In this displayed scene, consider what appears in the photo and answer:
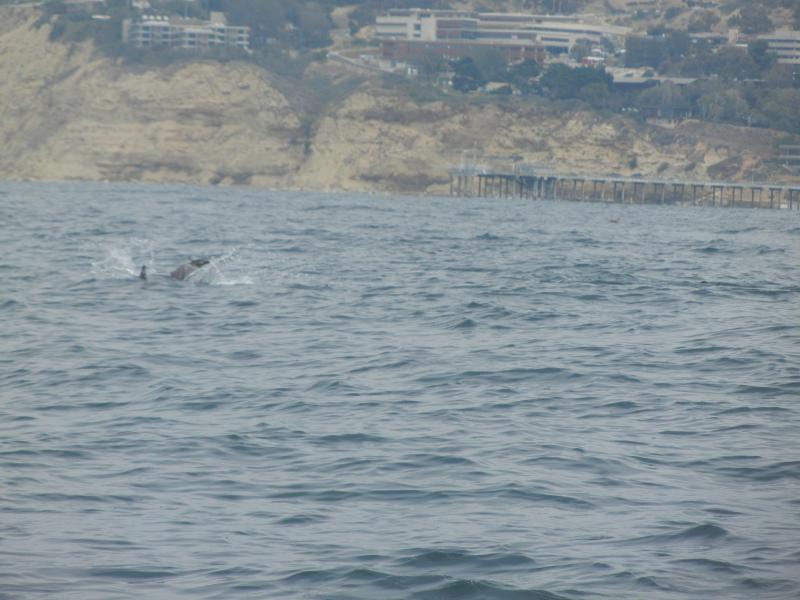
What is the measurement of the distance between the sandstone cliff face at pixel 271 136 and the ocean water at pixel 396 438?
427 ft

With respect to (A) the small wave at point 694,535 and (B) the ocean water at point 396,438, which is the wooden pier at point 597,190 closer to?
(B) the ocean water at point 396,438

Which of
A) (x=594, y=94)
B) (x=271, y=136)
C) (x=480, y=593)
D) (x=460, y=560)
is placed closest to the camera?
(x=480, y=593)

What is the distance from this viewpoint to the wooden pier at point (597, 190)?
16500 cm

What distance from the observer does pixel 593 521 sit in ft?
46.6

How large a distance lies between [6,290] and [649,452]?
2381 centimetres

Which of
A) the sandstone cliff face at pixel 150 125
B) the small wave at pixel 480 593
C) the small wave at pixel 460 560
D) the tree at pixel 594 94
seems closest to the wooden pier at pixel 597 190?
the tree at pixel 594 94

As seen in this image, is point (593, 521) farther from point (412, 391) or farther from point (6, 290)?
point (6, 290)

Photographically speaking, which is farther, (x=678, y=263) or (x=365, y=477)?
(x=678, y=263)

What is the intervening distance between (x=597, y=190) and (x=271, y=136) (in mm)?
44145

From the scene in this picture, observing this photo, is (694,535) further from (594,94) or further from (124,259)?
(594,94)

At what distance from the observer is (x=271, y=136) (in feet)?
566

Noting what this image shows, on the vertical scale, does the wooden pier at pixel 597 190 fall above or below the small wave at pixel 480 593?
below

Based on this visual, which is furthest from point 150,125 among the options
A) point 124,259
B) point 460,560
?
point 460,560

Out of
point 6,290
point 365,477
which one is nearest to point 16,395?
point 365,477
